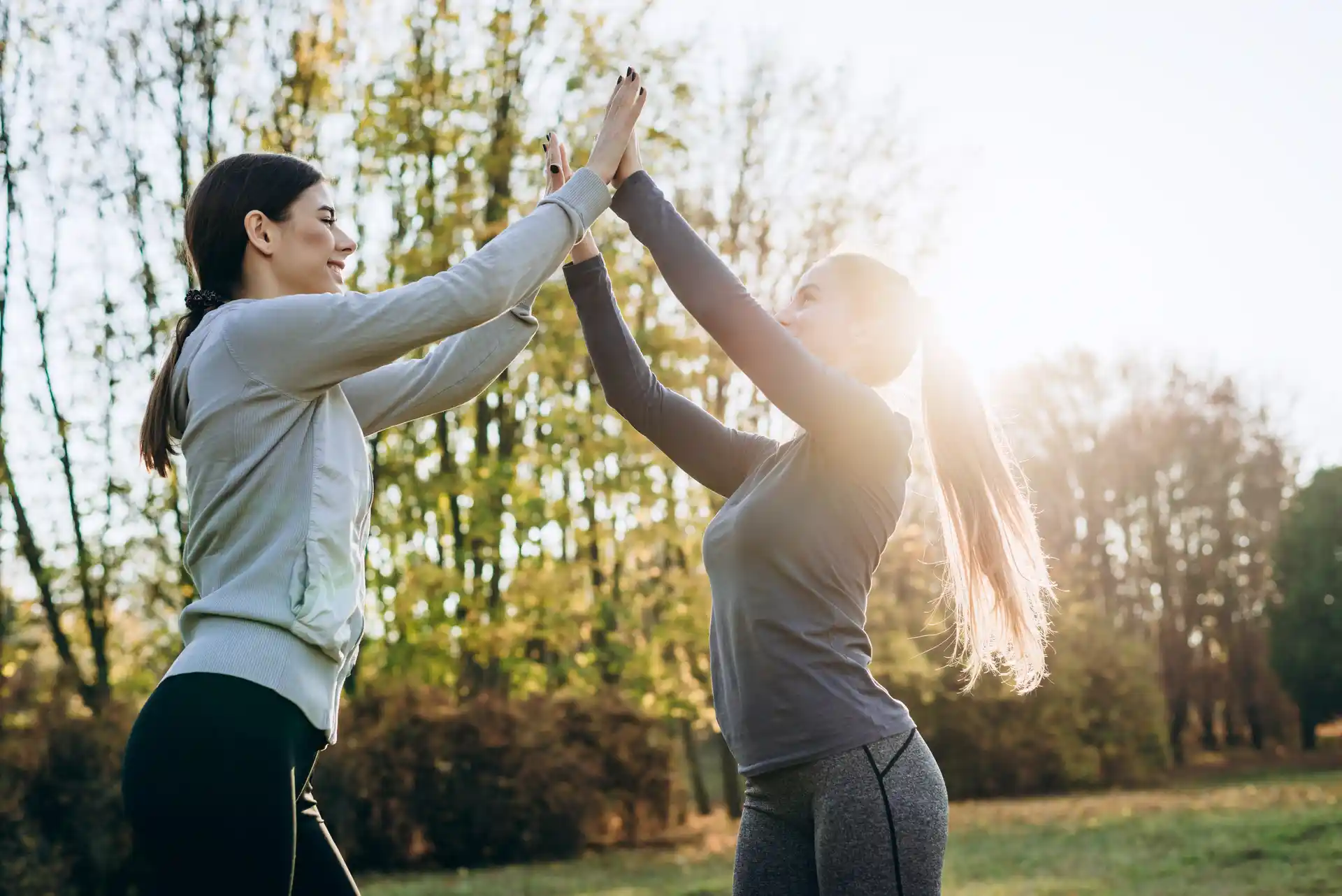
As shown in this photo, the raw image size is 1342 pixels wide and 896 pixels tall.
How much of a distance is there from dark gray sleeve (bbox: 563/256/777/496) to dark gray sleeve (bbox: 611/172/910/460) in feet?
1.40

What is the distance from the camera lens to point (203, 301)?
2193mm

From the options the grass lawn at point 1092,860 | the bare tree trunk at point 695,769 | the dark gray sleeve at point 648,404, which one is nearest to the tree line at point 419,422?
the grass lawn at point 1092,860

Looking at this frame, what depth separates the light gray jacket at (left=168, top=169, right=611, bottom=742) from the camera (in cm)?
192

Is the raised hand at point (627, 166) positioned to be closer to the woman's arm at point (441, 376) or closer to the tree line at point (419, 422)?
the woman's arm at point (441, 376)

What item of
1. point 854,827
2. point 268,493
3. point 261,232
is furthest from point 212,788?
point 854,827

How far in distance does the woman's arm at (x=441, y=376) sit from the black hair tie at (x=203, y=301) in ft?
1.13

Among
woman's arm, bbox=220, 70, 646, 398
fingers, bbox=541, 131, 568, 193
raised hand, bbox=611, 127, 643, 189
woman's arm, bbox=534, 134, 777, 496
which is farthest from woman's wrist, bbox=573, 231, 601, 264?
woman's arm, bbox=220, 70, 646, 398

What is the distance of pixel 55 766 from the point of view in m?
9.20

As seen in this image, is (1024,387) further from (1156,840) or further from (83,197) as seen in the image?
(83,197)

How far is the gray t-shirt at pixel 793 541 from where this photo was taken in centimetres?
233

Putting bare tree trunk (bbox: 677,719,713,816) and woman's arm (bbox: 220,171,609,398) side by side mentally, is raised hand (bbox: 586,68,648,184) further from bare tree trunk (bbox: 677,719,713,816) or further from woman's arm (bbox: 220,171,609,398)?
bare tree trunk (bbox: 677,719,713,816)

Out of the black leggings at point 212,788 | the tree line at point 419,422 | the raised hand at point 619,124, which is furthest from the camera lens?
the tree line at point 419,422

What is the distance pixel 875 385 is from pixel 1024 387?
25.3 m

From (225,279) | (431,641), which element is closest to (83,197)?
(431,641)
